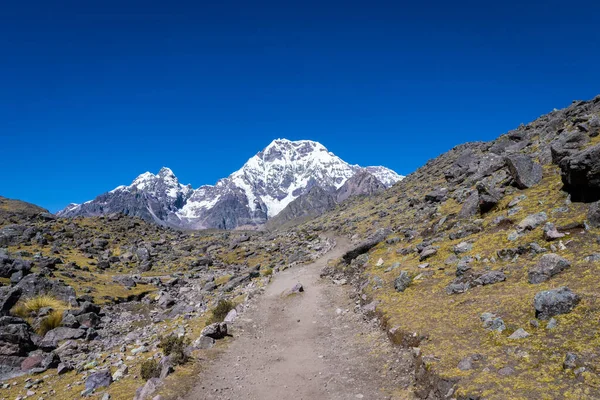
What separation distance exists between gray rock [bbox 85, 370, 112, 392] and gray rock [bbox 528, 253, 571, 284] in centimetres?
2077

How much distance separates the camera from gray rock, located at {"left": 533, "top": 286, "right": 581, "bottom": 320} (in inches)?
497

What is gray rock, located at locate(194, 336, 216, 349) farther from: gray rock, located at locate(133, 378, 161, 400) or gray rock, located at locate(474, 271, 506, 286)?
gray rock, located at locate(474, 271, 506, 286)

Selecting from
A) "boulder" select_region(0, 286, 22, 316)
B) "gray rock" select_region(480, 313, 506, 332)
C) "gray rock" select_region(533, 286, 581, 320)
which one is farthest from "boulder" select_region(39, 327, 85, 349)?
"gray rock" select_region(533, 286, 581, 320)

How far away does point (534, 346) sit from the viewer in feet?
38.5

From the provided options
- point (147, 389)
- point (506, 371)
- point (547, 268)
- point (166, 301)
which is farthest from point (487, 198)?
point (166, 301)

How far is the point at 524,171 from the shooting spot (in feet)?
101

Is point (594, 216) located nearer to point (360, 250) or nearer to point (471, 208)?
point (471, 208)

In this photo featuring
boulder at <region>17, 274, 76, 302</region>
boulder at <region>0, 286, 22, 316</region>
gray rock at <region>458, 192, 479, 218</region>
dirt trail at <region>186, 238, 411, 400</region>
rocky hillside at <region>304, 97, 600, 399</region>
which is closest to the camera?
Result: rocky hillside at <region>304, 97, 600, 399</region>

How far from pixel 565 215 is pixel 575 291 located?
9.52m

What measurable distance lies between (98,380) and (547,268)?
72.1 feet

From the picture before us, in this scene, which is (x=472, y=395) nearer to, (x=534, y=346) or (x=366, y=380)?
(x=534, y=346)

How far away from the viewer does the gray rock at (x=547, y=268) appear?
1573 centimetres

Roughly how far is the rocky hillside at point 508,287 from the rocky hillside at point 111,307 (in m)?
11.4

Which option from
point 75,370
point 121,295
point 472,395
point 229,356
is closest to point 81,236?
point 121,295
